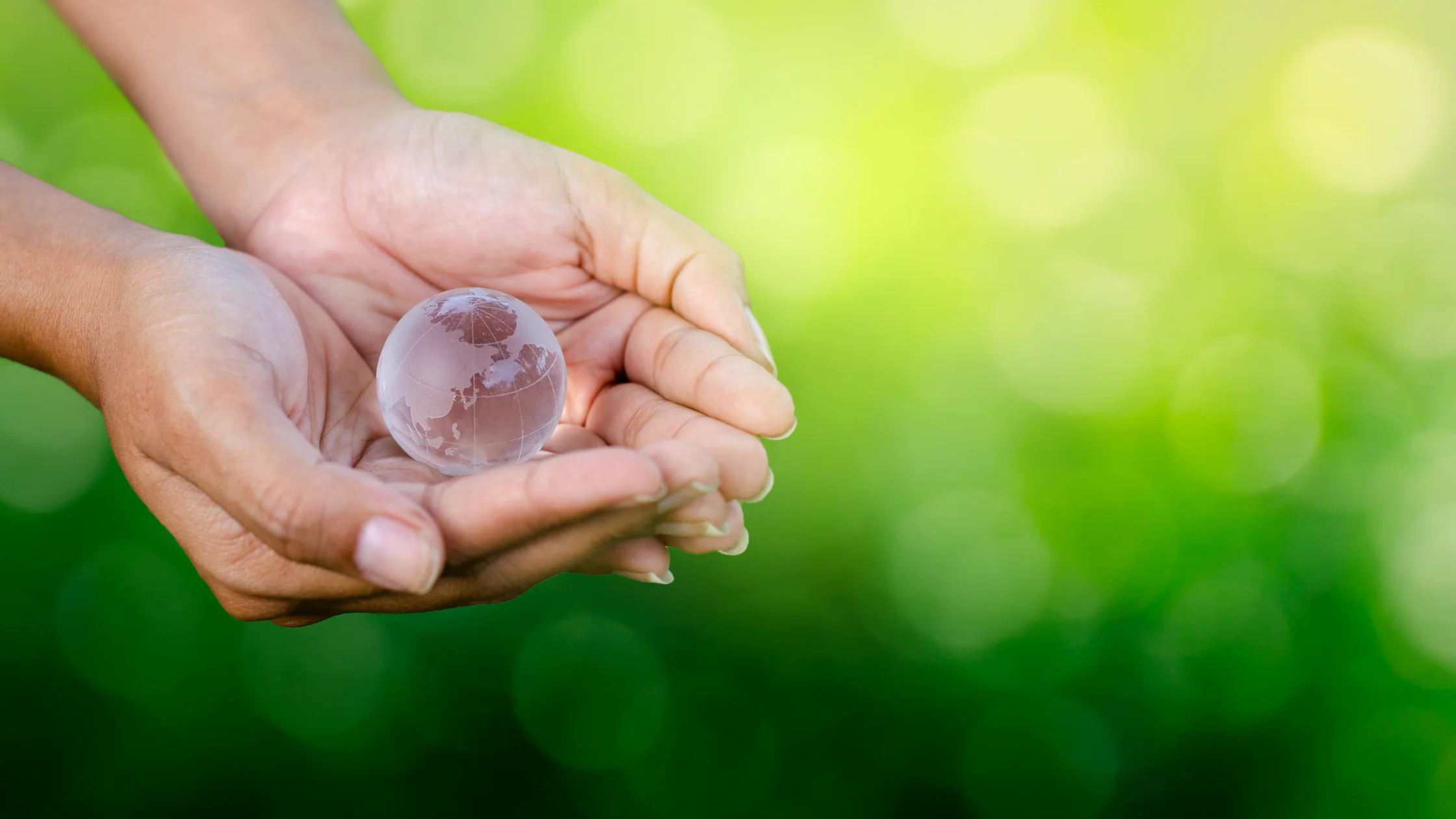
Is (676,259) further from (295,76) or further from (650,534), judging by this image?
(295,76)

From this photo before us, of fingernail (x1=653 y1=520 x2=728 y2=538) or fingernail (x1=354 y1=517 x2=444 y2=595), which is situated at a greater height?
fingernail (x1=354 y1=517 x2=444 y2=595)

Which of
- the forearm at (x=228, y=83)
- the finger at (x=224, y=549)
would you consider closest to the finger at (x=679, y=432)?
the finger at (x=224, y=549)

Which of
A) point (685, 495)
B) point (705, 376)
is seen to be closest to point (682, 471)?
point (685, 495)

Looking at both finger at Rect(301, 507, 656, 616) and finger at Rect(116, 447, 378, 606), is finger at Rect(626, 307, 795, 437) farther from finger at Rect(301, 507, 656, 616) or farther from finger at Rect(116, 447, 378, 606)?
finger at Rect(116, 447, 378, 606)

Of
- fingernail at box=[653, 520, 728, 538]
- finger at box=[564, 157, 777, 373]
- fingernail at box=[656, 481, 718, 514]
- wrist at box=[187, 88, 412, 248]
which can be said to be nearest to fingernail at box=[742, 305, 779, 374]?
finger at box=[564, 157, 777, 373]

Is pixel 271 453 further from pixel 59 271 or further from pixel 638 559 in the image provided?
pixel 59 271

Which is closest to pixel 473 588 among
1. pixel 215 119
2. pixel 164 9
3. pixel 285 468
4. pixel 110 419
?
pixel 285 468
